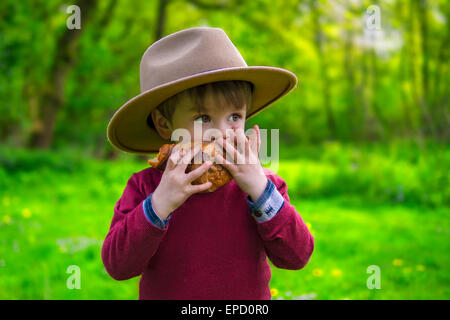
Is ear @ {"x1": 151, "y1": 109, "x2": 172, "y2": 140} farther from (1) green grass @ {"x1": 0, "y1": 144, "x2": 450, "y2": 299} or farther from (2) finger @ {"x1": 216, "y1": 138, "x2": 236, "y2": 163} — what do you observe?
(1) green grass @ {"x1": 0, "y1": 144, "x2": 450, "y2": 299}

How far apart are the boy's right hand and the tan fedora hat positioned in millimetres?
295

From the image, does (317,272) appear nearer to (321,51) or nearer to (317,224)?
(317,224)

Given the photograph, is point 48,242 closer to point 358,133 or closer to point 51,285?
point 51,285

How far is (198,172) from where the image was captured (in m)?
1.57

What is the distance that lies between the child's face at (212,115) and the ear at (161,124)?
14 centimetres

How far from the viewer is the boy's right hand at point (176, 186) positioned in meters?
1.56

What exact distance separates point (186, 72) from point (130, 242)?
68 centimetres

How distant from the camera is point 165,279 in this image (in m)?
1.74

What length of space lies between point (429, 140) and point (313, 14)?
22.5ft

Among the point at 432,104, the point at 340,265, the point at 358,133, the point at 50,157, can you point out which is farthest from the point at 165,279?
the point at 358,133

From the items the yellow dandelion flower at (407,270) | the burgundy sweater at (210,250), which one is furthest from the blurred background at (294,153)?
the burgundy sweater at (210,250)

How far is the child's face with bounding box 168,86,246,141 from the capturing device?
66.8 inches

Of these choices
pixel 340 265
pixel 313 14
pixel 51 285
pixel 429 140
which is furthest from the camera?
pixel 313 14

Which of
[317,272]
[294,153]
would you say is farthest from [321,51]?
[317,272]
